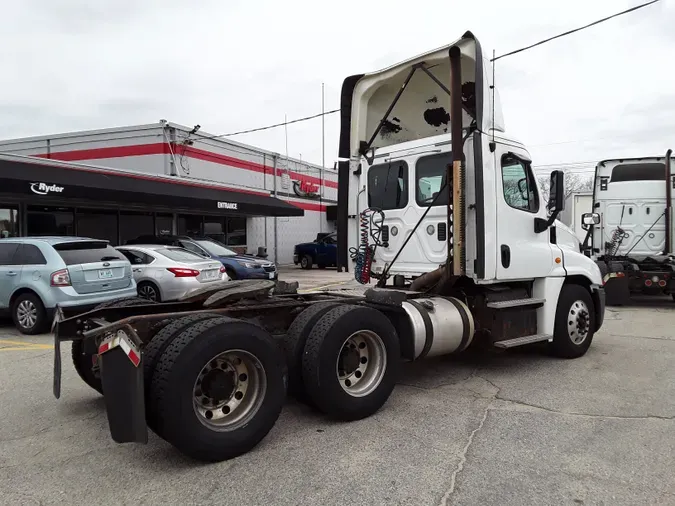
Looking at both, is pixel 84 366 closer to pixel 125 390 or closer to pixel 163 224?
pixel 125 390

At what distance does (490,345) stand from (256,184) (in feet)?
68.7

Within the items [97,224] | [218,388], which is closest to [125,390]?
[218,388]

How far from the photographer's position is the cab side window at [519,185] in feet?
18.9

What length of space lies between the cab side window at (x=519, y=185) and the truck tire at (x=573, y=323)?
1.22 metres

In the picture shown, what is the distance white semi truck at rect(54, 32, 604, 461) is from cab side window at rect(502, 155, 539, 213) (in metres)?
0.02

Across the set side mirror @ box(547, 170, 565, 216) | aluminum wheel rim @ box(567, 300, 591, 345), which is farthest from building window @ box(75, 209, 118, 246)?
aluminum wheel rim @ box(567, 300, 591, 345)

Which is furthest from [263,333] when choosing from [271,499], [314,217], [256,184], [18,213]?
[314,217]

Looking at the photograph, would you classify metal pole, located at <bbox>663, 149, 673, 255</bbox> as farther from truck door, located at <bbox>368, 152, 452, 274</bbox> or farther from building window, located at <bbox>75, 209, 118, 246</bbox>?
building window, located at <bbox>75, 209, 118, 246</bbox>

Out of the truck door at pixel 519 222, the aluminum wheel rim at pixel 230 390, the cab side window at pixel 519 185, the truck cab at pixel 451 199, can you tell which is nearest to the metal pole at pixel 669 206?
the truck cab at pixel 451 199

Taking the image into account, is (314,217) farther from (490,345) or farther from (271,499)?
(271,499)

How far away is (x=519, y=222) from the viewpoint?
5.83 m

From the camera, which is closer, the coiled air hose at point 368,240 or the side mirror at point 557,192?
the side mirror at point 557,192

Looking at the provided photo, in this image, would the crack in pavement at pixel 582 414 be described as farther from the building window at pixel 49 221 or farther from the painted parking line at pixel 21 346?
the building window at pixel 49 221

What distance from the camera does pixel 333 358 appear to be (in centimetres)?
413
